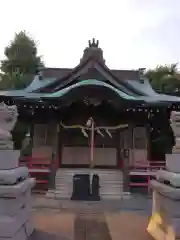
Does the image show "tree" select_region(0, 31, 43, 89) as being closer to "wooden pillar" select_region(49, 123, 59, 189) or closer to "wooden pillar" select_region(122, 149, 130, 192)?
"wooden pillar" select_region(49, 123, 59, 189)

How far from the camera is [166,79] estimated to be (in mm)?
23188

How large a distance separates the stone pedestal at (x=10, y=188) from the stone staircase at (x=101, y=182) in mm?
6336

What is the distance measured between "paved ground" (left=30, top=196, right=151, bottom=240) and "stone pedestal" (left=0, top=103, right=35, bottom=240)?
3.19 feet

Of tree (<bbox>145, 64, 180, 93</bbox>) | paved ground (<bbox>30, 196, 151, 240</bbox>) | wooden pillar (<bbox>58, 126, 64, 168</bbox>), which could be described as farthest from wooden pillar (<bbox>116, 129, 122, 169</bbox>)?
tree (<bbox>145, 64, 180, 93</bbox>)

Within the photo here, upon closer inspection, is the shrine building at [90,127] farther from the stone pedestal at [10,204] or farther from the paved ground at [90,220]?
the stone pedestal at [10,204]

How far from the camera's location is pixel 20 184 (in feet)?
16.6

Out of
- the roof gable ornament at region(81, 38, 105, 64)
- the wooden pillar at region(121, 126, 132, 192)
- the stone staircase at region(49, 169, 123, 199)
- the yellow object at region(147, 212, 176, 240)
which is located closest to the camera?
the yellow object at region(147, 212, 176, 240)

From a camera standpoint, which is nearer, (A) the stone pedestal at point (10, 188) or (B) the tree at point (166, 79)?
(A) the stone pedestal at point (10, 188)

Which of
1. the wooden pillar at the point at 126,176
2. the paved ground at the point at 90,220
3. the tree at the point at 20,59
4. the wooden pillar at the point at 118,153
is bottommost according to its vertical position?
the paved ground at the point at 90,220

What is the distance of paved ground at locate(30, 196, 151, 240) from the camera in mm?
6047

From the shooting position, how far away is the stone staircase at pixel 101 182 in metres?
11.8

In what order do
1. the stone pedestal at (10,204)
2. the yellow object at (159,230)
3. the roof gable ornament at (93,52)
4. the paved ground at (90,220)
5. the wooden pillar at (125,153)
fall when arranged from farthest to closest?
the roof gable ornament at (93,52)
the wooden pillar at (125,153)
the paved ground at (90,220)
the yellow object at (159,230)
the stone pedestal at (10,204)

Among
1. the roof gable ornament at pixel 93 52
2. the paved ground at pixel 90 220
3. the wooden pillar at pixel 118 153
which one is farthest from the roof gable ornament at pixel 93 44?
the paved ground at pixel 90 220

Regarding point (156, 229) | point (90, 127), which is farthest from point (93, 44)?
point (156, 229)
